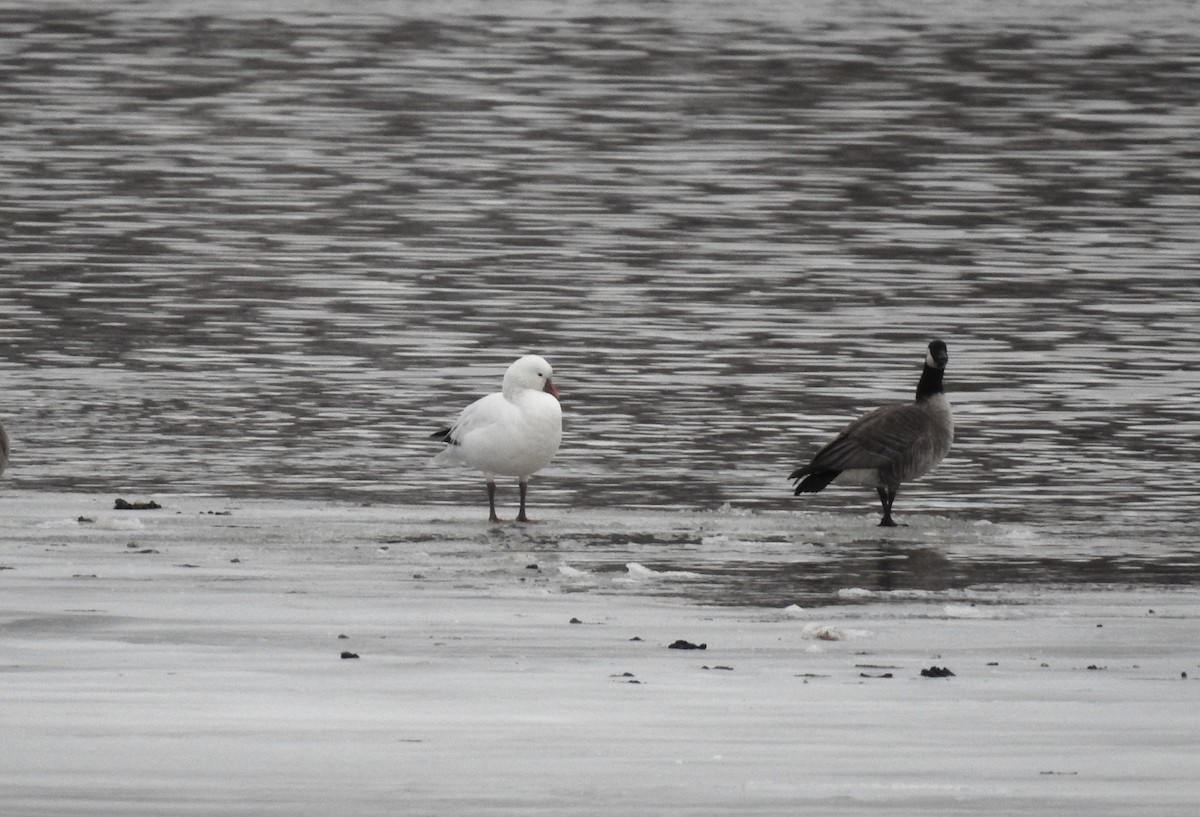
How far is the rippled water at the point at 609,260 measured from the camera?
686 inches

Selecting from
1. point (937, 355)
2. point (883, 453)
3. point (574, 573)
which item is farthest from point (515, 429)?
point (937, 355)

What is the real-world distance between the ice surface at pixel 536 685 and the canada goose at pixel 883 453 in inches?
41.0

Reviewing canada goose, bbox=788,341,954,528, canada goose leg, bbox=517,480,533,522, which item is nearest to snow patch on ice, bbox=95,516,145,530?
canada goose leg, bbox=517,480,533,522

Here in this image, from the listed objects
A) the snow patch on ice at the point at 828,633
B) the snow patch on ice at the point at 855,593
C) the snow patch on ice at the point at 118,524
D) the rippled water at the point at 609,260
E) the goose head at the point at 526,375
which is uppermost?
the goose head at the point at 526,375

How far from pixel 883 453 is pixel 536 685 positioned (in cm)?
531

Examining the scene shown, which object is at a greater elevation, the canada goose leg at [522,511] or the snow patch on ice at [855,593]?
the snow patch on ice at [855,593]

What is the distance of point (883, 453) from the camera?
48.1ft

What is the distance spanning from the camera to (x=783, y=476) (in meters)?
16.6

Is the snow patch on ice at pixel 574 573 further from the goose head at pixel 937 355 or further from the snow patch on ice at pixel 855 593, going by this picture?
the goose head at pixel 937 355

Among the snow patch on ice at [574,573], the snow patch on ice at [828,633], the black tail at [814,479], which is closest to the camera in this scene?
the snow patch on ice at [828,633]

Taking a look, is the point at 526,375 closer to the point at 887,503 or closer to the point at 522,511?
the point at 522,511

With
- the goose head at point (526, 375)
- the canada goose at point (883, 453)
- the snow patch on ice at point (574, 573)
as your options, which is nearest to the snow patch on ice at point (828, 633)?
the snow patch on ice at point (574, 573)

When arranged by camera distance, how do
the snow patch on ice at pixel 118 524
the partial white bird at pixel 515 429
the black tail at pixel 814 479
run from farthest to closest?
the black tail at pixel 814 479 → the partial white bird at pixel 515 429 → the snow patch on ice at pixel 118 524

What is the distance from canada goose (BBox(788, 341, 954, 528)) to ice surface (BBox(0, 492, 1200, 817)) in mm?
1042
